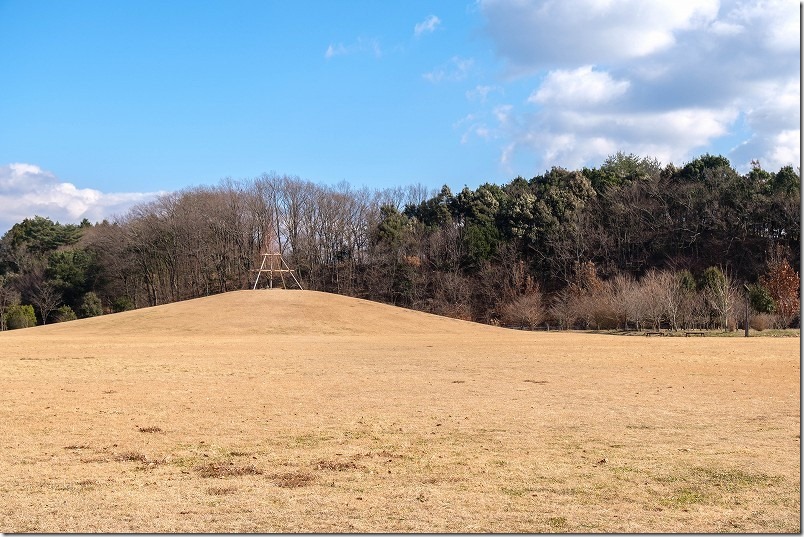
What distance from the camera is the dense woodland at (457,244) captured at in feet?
213

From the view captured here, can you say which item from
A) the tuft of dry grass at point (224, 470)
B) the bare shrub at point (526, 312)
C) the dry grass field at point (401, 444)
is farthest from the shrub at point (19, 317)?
the tuft of dry grass at point (224, 470)

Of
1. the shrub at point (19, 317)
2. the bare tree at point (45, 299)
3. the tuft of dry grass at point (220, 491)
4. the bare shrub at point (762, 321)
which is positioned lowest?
the tuft of dry grass at point (220, 491)

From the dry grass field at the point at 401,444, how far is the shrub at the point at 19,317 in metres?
38.5

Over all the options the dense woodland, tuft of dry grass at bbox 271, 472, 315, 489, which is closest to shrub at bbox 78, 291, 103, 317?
the dense woodland

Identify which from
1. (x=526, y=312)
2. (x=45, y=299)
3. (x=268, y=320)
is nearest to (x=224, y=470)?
(x=268, y=320)

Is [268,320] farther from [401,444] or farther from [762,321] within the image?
[401,444]

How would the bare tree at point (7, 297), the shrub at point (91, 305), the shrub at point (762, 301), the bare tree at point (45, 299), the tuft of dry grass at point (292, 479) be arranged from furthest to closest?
the bare tree at point (45, 299)
the bare tree at point (7, 297)
the shrub at point (91, 305)
the shrub at point (762, 301)
the tuft of dry grass at point (292, 479)

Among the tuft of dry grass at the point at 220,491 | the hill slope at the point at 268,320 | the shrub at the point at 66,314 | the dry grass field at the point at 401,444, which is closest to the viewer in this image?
the dry grass field at the point at 401,444

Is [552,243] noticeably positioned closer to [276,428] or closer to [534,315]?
[534,315]

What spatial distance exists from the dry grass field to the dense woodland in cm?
3737

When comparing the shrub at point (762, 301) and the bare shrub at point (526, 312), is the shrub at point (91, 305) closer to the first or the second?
the bare shrub at point (526, 312)

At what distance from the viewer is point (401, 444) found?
12.6m

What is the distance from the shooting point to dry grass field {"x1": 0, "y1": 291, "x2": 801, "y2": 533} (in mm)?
8453

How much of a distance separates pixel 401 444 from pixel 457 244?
62522 mm
